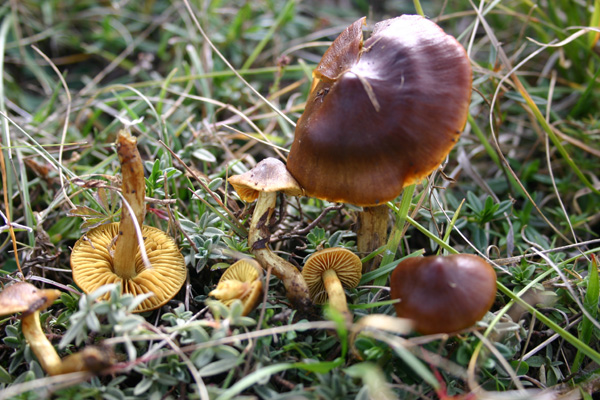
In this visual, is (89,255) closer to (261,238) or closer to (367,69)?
(261,238)

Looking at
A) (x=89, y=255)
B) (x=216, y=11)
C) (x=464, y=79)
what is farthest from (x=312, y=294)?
(x=216, y=11)

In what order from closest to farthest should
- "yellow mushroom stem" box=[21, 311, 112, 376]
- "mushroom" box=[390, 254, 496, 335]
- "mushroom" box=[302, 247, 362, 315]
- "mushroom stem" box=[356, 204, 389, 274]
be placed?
"yellow mushroom stem" box=[21, 311, 112, 376]
"mushroom" box=[390, 254, 496, 335]
"mushroom" box=[302, 247, 362, 315]
"mushroom stem" box=[356, 204, 389, 274]

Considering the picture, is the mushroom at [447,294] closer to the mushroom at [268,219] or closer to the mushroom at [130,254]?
the mushroom at [268,219]

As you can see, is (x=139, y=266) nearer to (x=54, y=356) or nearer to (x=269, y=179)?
(x=54, y=356)

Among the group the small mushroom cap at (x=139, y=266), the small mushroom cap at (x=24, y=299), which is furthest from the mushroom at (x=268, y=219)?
the small mushroom cap at (x=24, y=299)

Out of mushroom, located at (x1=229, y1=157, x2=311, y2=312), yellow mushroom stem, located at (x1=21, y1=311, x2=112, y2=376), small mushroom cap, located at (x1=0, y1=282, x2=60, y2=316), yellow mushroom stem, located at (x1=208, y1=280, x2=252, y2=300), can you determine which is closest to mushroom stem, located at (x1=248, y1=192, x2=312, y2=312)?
mushroom, located at (x1=229, y1=157, x2=311, y2=312)

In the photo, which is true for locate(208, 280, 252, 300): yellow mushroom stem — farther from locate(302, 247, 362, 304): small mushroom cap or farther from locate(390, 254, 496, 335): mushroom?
locate(390, 254, 496, 335): mushroom

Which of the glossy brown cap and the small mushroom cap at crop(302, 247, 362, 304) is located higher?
the glossy brown cap
